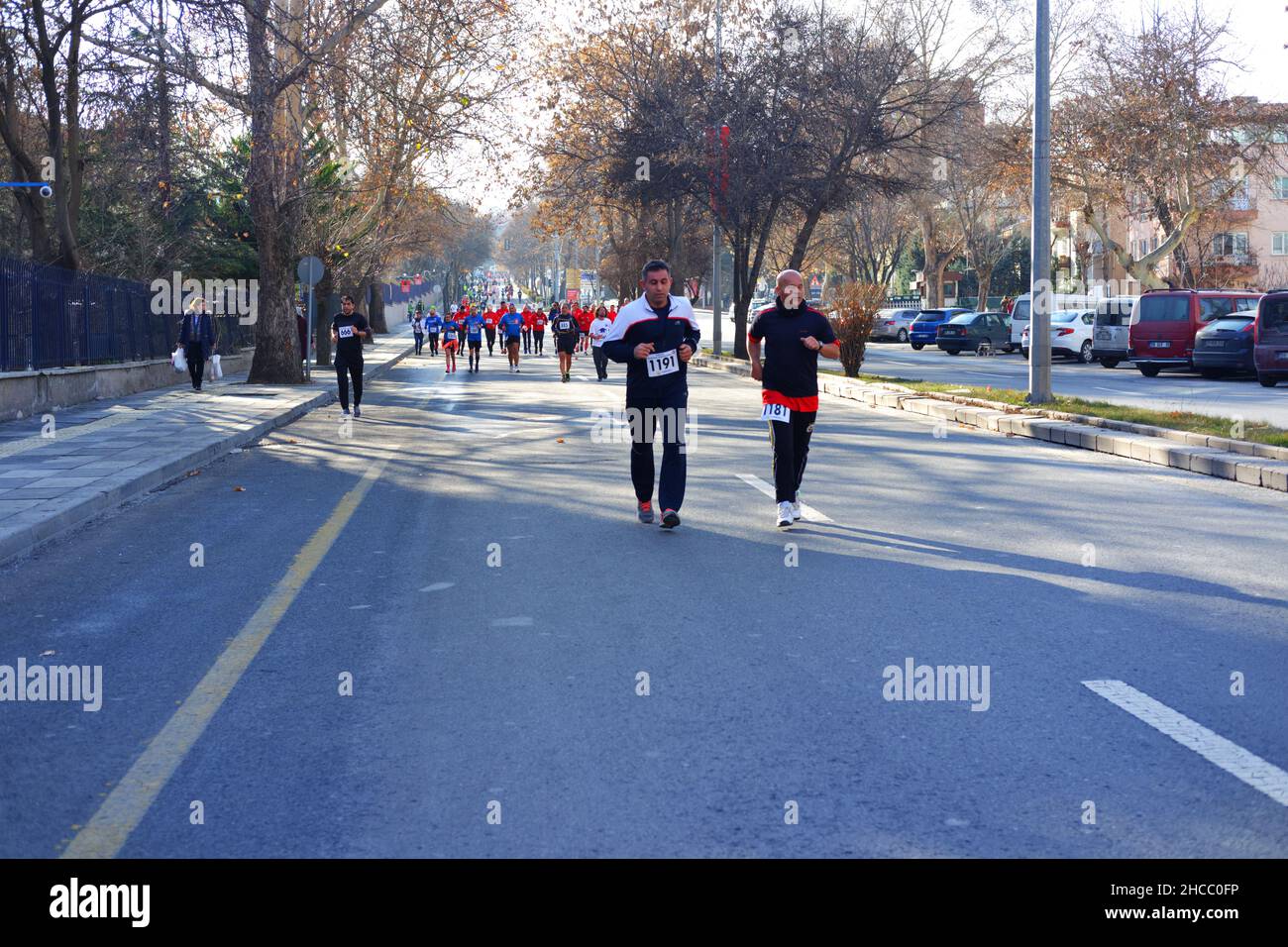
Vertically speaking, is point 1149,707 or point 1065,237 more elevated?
point 1065,237

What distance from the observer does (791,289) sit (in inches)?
409

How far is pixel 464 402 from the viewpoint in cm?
2611

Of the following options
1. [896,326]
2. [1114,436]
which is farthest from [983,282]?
[1114,436]

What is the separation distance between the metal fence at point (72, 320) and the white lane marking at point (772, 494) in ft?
41.0

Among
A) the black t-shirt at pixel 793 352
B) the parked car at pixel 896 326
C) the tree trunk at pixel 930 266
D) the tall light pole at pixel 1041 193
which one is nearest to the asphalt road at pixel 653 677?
the black t-shirt at pixel 793 352

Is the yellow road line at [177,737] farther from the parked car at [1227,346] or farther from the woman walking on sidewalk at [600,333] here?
the parked car at [1227,346]

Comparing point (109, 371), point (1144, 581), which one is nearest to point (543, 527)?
point (1144, 581)

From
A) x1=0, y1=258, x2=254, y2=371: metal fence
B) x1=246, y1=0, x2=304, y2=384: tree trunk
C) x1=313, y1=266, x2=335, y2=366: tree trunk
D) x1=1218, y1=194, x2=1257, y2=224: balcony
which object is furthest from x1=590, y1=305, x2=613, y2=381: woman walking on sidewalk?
x1=1218, y1=194, x2=1257, y2=224: balcony

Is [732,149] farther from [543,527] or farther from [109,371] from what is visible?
[543,527]

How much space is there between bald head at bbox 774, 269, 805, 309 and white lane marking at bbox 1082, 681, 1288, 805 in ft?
16.0

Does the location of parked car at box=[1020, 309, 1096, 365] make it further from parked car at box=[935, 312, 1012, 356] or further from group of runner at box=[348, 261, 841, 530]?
group of runner at box=[348, 261, 841, 530]

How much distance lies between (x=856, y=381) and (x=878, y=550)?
1945 centimetres

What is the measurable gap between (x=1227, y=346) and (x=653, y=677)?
2662 cm

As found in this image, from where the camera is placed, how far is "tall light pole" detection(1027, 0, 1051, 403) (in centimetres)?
1984
